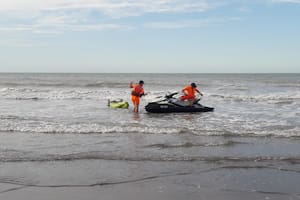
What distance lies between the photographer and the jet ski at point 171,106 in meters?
18.8

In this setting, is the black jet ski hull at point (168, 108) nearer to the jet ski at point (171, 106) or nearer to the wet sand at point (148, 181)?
the jet ski at point (171, 106)

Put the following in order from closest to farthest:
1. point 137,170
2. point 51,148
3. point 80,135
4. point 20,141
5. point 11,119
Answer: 1. point 137,170
2. point 51,148
3. point 20,141
4. point 80,135
5. point 11,119

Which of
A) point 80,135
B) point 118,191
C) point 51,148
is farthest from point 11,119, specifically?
point 118,191

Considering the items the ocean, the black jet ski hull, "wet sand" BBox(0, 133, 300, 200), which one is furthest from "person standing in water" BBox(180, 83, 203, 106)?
"wet sand" BBox(0, 133, 300, 200)

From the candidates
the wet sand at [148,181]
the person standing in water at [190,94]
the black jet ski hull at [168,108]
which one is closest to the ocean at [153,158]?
the wet sand at [148,181]

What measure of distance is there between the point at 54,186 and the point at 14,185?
0.64 metres

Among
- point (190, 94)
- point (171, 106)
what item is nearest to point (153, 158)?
point (171, 106)

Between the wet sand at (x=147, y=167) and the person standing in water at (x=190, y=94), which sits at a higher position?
the person standing in water at (x=190, y=94)

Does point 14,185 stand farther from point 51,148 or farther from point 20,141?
point 20,141

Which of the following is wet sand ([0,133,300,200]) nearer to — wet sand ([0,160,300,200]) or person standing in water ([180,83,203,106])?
wet sand ([0,160,300,200])

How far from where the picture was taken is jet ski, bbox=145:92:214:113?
18828mm

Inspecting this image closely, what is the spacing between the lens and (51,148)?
10133 millimetres

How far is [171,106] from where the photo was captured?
19109mm

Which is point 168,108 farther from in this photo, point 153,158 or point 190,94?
point 153,158
